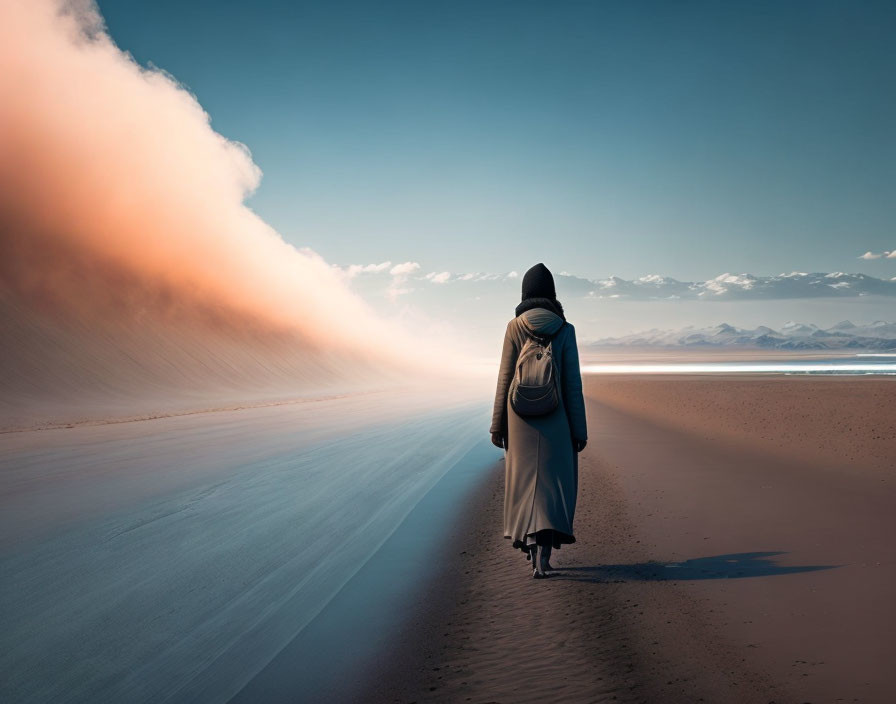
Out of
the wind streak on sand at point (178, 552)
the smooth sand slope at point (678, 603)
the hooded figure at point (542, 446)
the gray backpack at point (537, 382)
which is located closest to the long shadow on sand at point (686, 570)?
the smooth sand slope at point (678, 603)

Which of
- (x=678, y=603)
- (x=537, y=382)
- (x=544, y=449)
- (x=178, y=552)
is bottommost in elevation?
(x=678, y=603)

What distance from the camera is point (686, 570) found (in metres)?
6.27

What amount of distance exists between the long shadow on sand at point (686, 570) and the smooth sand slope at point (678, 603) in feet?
0.08

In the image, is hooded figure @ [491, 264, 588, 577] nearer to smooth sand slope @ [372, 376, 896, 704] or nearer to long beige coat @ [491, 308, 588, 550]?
long beige coat @ [491, 308, 588, 550]

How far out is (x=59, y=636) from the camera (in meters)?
4.73

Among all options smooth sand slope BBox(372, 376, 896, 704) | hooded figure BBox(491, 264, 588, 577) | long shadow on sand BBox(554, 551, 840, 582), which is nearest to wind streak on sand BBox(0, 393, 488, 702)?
smooth sand slope BBox(372, 376, 896, 704)

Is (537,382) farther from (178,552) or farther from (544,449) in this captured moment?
(178,552)

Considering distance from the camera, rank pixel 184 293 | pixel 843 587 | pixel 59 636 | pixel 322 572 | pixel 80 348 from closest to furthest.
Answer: pixel 59 636, pixel 843 587, pixel 322 572, pixel 80 348, pixel 184 293

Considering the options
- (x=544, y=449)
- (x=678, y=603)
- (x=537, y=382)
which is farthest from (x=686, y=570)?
(x=537, y=382)

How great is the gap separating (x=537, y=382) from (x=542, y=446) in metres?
0.54

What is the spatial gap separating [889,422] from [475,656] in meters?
18.7

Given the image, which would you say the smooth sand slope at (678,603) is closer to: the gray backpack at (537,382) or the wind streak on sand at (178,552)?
the wind streak on sand at (178,552)

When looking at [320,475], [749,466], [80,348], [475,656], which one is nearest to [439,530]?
[475,656]

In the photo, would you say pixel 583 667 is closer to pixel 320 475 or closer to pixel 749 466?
pixel 320 475
